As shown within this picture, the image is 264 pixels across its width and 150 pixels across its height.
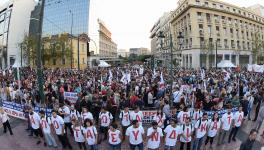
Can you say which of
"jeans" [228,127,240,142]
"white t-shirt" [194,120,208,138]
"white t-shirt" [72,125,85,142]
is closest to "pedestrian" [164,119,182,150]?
"white t-shirt" [194,120,208,138]

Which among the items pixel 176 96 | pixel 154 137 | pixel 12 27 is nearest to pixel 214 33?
pixel 176 96

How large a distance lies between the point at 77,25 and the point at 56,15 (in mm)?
9953

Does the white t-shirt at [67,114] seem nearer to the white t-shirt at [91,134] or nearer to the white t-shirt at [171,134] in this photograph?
the white t-shirt at [91,134]

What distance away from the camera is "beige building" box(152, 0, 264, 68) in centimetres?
5675

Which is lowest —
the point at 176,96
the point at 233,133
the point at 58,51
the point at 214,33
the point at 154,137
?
the point at 233,133

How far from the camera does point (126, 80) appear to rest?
1828cm

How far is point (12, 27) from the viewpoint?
3002 inches

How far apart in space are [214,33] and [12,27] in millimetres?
56817

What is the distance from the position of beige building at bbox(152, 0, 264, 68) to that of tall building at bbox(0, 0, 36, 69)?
1794 inches

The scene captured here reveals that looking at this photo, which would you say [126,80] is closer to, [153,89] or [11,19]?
[153,89]

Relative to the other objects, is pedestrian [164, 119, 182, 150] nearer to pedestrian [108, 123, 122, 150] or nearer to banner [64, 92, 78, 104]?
pedestrian [108, 123, 122, 150]

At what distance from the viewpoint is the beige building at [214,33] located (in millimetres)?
56750

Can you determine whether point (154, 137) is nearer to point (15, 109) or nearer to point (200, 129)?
point (200, 129)

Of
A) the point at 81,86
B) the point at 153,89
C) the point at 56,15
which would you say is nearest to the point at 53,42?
the point at 81,86
